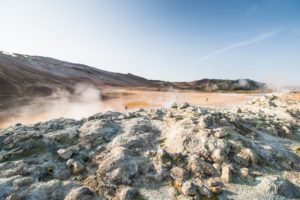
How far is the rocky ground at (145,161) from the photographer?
9203mm

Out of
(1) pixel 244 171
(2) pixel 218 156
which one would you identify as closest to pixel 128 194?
(2) pixel 218 156

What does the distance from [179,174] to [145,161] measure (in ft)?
5.05

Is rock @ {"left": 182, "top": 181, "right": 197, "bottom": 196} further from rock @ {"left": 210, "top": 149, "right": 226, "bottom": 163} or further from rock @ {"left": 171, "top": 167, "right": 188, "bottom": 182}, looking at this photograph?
rock @ {"left": 210, "top": 149, "right": 226, "bottom": 163}

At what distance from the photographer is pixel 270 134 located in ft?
51.1

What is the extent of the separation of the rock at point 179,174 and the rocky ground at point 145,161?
1 cm

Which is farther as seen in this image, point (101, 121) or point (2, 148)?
point (101, 121)

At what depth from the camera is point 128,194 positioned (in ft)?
29.5

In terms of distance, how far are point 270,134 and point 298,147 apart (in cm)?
184

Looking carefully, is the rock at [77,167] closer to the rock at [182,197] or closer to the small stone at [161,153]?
the small stone at [161,153]

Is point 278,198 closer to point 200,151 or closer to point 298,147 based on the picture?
point 200,151

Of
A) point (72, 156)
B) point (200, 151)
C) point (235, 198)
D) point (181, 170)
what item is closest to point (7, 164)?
point (72, 156)

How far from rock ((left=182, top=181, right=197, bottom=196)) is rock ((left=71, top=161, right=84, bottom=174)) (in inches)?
158

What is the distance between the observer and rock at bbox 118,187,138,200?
8.90 m

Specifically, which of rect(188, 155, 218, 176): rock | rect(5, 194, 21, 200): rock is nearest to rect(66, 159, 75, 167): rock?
rect(5, 194, 21, 200): rock
